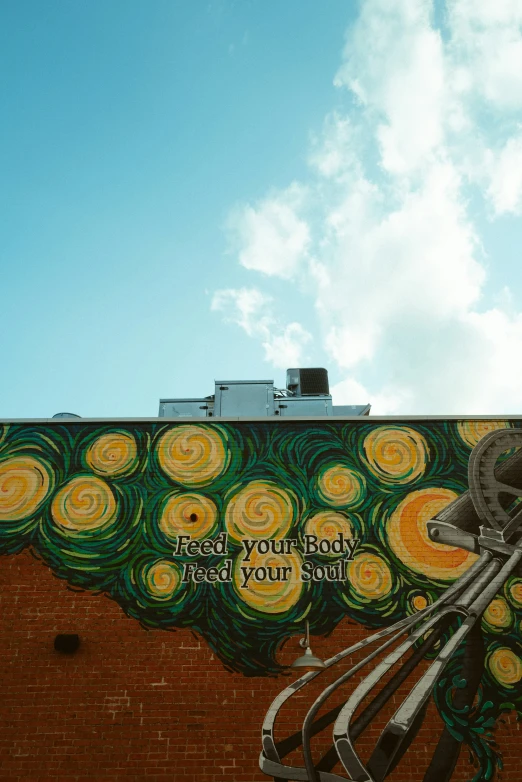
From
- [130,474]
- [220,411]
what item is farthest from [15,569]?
[220,411]

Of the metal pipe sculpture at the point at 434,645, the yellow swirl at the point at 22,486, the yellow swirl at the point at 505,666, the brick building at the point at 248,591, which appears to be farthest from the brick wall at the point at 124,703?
the yellow swirl at the point at 22,486

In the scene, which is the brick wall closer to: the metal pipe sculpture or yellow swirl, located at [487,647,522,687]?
the metal pipe sculpture

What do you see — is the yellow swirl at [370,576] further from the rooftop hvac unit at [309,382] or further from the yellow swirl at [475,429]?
the rooftop hvac unit at [309,382]

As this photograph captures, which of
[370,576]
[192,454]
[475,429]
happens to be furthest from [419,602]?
[192,454]

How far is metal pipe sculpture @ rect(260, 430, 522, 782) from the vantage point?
322 inches

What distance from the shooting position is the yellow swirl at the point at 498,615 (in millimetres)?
8992

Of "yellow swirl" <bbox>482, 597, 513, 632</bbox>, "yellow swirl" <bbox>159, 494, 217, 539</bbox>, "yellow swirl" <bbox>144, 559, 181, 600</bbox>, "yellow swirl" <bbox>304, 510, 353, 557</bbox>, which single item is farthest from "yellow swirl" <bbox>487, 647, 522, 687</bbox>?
"yellow swirl" <bbox>144, 559, 181, 600</bbox>

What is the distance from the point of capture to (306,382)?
671 inches

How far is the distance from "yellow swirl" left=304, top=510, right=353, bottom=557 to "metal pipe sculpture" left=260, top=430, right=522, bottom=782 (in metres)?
1.31

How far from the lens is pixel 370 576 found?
925 cm

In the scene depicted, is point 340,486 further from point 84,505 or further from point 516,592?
point 84,505

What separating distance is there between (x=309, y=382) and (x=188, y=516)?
322 inches

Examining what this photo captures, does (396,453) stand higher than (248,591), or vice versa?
(396,453)

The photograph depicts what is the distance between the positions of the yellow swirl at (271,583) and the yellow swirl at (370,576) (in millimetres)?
822
